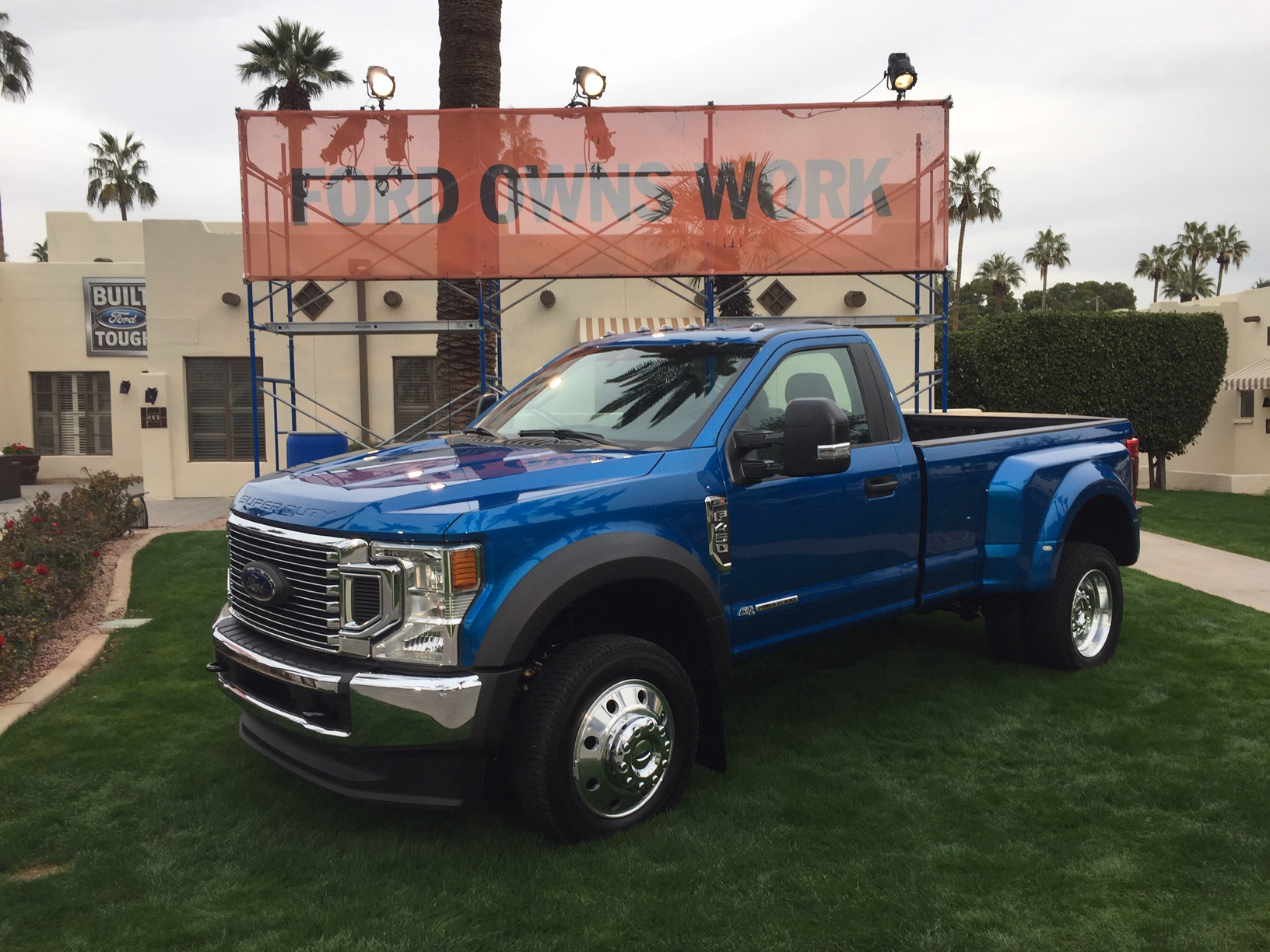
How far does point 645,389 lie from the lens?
4500 mm

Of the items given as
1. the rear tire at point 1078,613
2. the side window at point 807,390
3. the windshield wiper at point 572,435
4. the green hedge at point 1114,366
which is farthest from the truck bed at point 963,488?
the green hedge at point 1114,366

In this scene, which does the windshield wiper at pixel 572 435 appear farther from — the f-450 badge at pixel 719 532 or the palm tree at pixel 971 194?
the palm tree at pixel 971 194

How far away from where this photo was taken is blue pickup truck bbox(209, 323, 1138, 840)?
327 centimetres

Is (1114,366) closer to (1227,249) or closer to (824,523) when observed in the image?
(824,523)

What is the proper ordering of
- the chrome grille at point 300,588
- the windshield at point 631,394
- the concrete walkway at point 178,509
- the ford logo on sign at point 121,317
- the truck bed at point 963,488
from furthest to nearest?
1. the ford logo on sign at point 121,317
2. the concrete walkway at point 178,509
3. the truck bed at point 963,488
4. the windshield at point 631,394
5. the chrome grille at point 300,588

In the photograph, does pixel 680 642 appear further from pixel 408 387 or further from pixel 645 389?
pixel 408 387

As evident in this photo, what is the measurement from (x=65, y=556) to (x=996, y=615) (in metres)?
7.26

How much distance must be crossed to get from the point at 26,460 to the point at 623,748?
75.5ft

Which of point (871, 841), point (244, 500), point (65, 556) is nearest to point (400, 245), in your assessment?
point (65, 556)

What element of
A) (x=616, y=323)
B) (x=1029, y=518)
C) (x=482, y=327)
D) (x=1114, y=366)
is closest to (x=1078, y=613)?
(x=1029, y=518)

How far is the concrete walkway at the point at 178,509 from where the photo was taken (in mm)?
13827

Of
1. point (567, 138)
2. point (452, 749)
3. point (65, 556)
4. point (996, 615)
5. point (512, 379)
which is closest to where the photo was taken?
point (452, 749)

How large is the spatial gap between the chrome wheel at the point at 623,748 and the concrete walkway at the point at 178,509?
1001 centimetres

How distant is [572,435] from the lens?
4293mm
